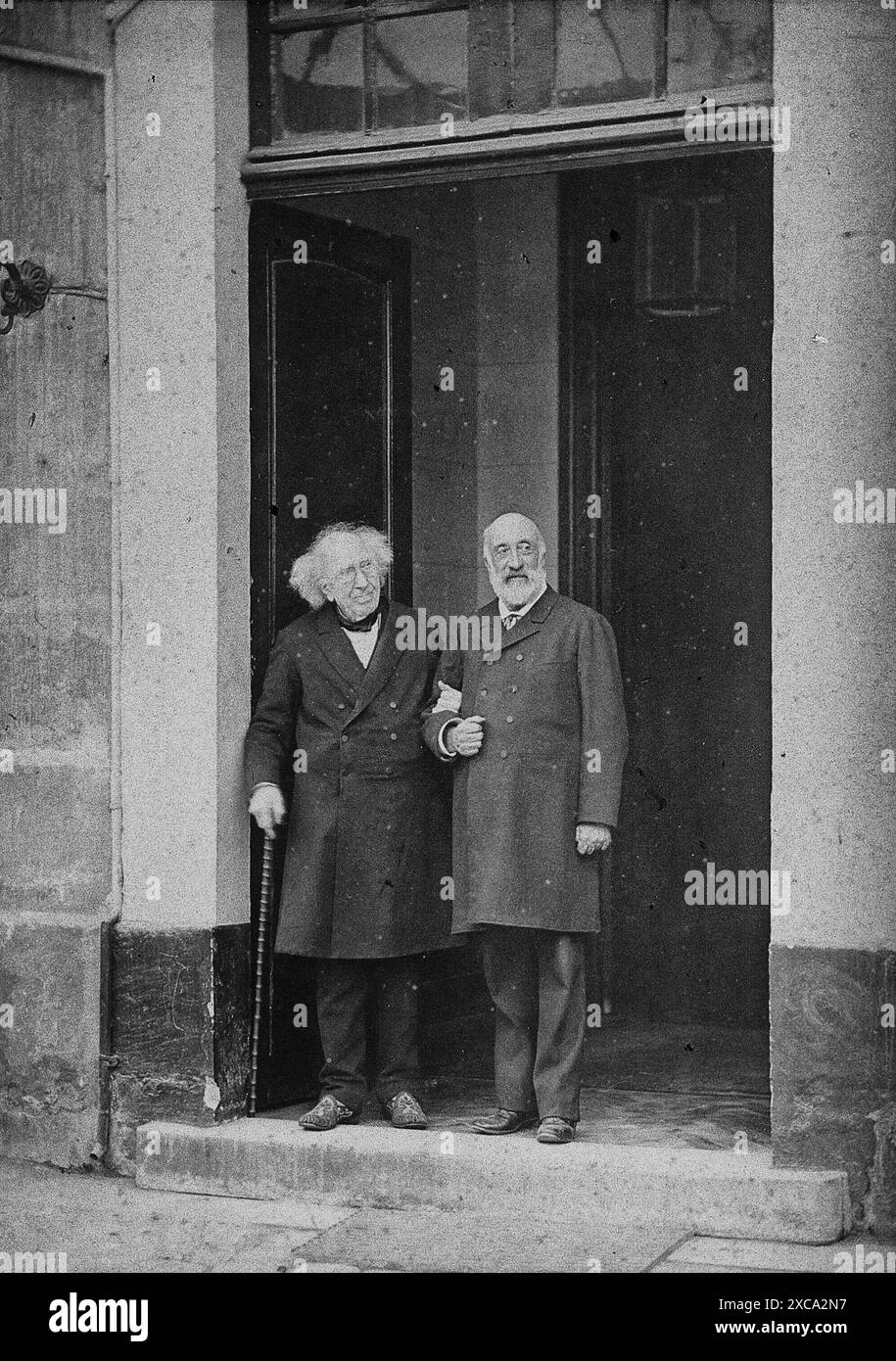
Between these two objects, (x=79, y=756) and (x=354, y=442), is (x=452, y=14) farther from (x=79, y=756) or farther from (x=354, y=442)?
(x=79, y=756)

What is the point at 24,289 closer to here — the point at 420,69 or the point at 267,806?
the point at 420,69

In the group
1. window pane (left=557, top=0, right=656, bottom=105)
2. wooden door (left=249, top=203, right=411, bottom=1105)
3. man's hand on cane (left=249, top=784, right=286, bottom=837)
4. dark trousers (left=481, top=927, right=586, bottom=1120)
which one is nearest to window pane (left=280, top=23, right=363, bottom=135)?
wooden door (left=249, top=203, right=411, bottom=1105)

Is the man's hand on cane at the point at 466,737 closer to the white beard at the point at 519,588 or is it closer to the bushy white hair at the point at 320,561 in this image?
the white beard at the point at 519,588

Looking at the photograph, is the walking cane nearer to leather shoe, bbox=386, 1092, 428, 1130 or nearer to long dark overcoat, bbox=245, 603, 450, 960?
long dark overcoat, bbox=245, 603, 450, 960

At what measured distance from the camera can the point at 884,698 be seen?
6.00 meters

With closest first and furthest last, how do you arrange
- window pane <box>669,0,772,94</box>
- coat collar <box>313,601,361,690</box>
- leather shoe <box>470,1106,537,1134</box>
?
window pane <box>669,0,772,94</box> → leather shoe <box>470,1106,537,1134</box> → coat collar <box>313,601,361,690</box>

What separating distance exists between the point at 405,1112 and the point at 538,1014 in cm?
55

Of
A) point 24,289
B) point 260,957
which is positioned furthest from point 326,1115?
point 24,289

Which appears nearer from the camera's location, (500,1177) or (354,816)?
(500,1177)

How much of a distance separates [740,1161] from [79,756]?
2619 mm

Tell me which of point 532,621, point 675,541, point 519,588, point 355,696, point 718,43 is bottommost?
point 355,696

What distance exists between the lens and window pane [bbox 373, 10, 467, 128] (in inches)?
259

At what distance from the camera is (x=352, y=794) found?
6926 mm

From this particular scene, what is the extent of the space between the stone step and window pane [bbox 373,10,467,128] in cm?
331
